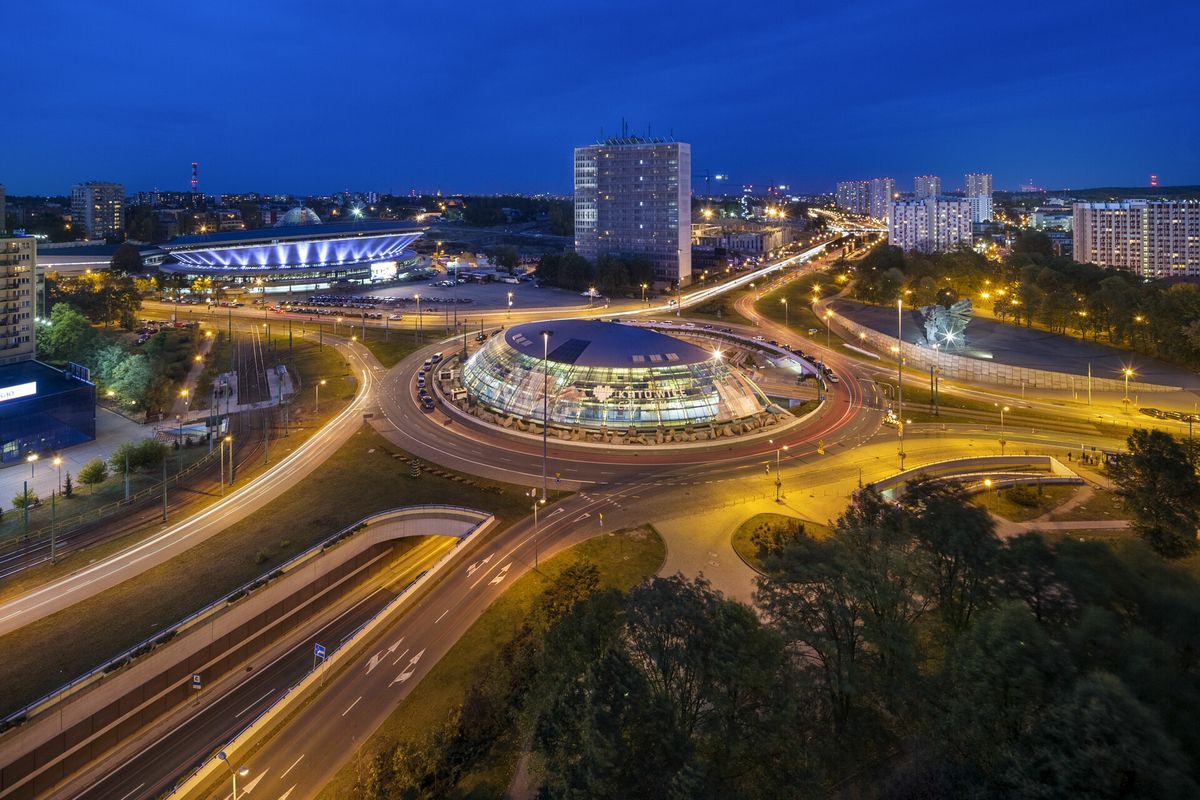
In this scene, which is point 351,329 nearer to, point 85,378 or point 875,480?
point 85,378

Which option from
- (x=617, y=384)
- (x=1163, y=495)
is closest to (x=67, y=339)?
(x=617, y=384)

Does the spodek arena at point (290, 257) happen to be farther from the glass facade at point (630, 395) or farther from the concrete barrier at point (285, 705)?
the concrete barrier at point (285, 705)

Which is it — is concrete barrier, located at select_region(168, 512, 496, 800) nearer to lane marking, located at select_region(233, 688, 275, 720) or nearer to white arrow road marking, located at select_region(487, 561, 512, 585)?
lane marking, located at select_region(233, 688, 275, 720)

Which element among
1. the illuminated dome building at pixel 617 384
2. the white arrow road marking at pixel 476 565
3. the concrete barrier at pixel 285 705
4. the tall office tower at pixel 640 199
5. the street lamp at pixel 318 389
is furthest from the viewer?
the tall office tower at pixel 640 199

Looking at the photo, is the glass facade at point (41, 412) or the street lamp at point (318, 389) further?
the street lamp at point (318, 389)

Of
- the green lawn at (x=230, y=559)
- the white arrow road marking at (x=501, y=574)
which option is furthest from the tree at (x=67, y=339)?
the white arrow road marking at (x=501, y=574)

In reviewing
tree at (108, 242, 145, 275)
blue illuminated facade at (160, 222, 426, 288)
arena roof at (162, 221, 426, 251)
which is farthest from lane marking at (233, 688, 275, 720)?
tree at (108, 242, 145, 275)

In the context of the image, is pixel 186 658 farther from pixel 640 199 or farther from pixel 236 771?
pixel 640 199
